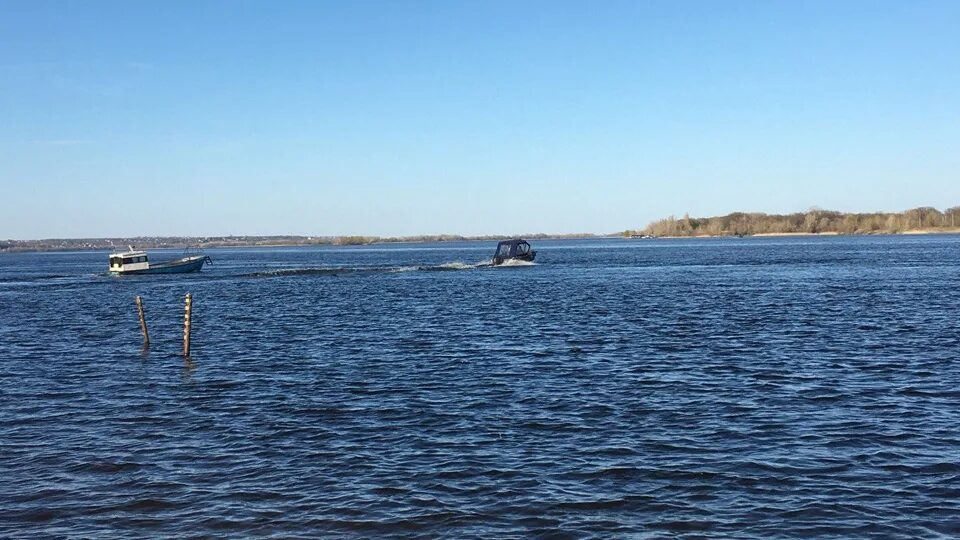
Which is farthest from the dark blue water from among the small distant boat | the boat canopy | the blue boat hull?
the boat canopy

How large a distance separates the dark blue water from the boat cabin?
229ft

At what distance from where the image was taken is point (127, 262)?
112188mm

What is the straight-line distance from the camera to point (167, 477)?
16.9m

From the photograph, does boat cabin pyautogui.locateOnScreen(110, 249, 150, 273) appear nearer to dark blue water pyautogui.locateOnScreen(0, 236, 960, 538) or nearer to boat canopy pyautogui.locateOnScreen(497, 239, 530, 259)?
boat canopy pyautogui.locateOnScreen(497, 239, 530, 259)

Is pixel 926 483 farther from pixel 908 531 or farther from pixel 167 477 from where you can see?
pixel 167 477

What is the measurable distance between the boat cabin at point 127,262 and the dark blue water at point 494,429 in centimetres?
6994

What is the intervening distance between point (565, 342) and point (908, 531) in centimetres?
2359

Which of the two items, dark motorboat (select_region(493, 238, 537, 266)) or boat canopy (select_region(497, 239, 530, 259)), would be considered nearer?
dark motorboat (select_region(493, 238, 537, 266))

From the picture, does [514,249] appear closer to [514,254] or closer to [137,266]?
[514,254]

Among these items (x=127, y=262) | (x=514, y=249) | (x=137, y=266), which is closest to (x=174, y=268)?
(x=137, y=266)

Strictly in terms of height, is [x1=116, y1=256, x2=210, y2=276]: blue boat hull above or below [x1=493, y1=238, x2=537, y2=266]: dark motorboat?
below

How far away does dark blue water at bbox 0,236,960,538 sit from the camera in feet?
47.3

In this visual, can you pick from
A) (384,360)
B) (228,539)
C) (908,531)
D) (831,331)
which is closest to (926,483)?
(908,531)

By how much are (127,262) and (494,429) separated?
10288cm
